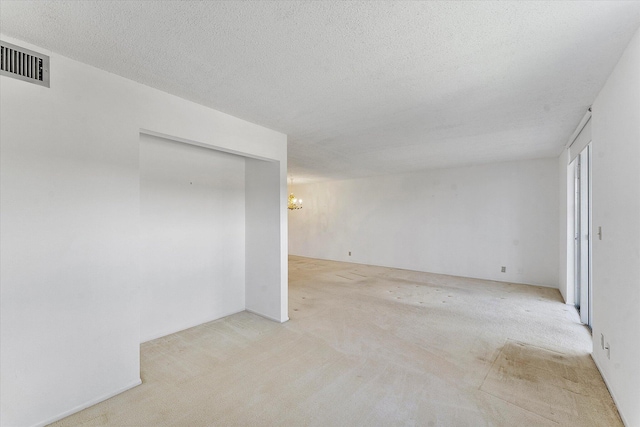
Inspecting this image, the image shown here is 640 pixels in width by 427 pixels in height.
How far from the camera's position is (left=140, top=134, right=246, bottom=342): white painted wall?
3172 mm

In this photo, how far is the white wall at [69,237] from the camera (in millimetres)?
1773

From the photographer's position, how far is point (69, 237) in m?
2.00

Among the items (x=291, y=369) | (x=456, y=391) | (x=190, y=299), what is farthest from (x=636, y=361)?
(x=190, y=299)

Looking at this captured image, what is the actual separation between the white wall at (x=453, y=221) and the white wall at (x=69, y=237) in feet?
20.0

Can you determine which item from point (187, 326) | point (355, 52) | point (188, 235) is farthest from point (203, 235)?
point (355, 52)

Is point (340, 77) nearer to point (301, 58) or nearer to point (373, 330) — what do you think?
point (301, 58)

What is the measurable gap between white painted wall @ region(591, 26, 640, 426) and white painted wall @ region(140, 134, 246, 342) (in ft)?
10.7

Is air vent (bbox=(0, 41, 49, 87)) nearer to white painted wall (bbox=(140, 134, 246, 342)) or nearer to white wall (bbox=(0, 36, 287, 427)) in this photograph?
white wall (bbox=(0, 36, 287, 427))

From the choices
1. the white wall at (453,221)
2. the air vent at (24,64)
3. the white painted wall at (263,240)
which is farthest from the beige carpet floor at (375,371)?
the air vent at (24,64)

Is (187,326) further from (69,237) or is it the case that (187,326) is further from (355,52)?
(355,52)

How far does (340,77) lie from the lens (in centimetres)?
222

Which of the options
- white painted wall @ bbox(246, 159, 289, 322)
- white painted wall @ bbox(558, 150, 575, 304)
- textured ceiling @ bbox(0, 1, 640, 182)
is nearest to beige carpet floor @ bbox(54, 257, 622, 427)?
white painted wall @ bbox(246, 159, 289, 322)

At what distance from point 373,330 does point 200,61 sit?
10.9ft

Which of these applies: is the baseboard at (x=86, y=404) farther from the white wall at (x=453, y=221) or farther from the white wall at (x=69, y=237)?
the white wall at (x=453, y=221)
